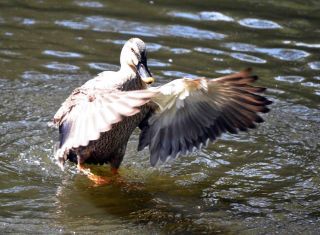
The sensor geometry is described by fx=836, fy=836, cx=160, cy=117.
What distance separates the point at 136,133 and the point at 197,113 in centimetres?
152

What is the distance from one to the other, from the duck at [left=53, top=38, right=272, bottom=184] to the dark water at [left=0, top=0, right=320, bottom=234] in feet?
1.23

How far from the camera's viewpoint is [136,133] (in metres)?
8.92

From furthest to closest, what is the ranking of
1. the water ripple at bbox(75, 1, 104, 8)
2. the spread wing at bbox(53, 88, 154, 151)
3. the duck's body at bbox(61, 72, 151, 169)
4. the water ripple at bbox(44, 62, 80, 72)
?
the water ripple at bbox(75, 1, 104, 8)
the water ripple at bbox(44, 62, 80, 72)
the duck's body at bbox(61, 72, 151, 169)
the spread wing at bbox(53, 88, 154, 151)

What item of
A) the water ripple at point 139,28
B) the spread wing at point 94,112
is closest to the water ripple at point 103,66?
the water ripple at point 139,28

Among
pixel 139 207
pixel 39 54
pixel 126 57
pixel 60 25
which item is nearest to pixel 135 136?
pixel 126 57

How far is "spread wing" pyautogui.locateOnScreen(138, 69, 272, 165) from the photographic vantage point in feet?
23.1

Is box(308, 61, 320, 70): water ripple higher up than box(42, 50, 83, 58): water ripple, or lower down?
higher up

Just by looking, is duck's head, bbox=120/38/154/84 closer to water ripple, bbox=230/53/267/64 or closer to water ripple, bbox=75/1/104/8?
water ripple, bbox=230/53/267/64

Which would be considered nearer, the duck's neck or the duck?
the duck

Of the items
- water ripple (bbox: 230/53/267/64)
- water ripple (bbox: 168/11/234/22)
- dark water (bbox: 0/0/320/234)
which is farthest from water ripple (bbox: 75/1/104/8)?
water ripple (bbox: 230/53/267/64)

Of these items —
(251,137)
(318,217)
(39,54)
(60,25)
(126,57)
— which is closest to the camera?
(318,217)

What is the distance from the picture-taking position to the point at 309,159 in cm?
820

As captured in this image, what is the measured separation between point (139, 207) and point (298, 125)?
2.43m

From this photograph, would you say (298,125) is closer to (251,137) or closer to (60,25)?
(251,137)
